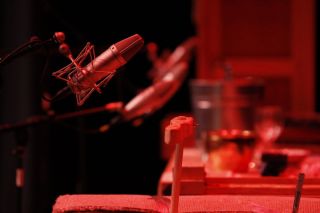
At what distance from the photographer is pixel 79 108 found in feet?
7.56

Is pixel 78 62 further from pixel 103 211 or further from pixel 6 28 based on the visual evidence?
pixel 6 28

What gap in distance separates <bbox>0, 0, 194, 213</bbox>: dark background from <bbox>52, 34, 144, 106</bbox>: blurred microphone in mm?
62

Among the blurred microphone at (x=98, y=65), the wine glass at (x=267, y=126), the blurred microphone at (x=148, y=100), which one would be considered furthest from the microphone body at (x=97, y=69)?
the wine glass at (x=267, y=126)

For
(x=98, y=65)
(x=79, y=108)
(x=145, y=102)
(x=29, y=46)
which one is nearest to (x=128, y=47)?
(x=98, y=65)

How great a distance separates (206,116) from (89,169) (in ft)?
3.78

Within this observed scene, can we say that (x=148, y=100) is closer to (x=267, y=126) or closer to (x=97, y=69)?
(x=97, y=69)

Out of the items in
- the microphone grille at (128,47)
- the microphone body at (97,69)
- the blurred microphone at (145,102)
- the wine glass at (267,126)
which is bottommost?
the wine glass at (267,126)

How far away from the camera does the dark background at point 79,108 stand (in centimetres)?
228

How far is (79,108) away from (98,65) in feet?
3.46

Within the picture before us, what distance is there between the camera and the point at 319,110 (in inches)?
164

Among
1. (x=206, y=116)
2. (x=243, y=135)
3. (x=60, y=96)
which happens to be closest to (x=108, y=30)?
(x=206, y=116)

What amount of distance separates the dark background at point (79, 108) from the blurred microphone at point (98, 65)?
0.20 feet

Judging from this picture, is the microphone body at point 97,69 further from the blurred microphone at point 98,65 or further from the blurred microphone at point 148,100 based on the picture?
the blurred microphone at point 148,100

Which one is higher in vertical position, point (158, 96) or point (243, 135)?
point (158, 96)
